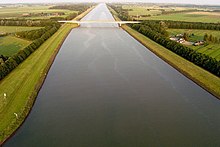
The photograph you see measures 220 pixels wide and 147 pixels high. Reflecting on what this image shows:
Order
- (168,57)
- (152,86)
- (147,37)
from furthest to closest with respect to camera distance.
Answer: (147,37), (168,57), (152,86)

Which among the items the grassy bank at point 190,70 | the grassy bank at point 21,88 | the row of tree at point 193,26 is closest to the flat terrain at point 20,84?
the grassy bank at point 21,88

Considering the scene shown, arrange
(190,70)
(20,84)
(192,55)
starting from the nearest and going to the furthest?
(20,84) → (190,70) → (192,55)

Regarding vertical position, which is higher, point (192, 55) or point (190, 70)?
point (192, 55)

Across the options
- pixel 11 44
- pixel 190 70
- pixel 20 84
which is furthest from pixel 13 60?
pixel 190 70

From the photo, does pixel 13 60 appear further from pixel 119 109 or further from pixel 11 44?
pixel 119 109

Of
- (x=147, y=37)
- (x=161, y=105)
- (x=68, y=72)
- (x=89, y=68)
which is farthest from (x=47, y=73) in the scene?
(x=147, y=37)

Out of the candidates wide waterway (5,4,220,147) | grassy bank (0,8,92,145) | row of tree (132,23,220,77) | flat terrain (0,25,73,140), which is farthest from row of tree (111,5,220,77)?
flat terrain (0,25,73,140)

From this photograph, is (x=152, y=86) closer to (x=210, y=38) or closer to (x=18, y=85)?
(x=18, y=85)

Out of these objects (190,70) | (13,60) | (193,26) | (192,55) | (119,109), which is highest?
(193,26)
